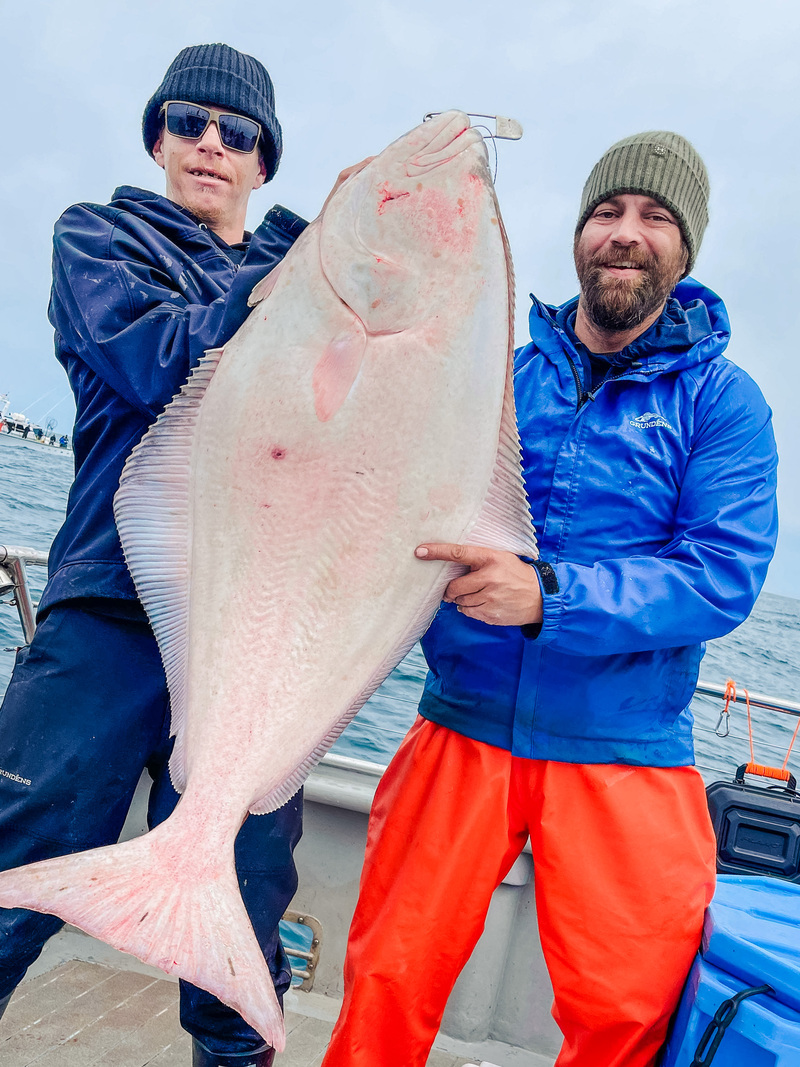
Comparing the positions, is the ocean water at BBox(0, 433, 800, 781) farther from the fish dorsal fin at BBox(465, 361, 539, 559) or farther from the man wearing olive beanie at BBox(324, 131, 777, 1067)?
the fish dorsal fin at BBox(465, 361, 539, 559)

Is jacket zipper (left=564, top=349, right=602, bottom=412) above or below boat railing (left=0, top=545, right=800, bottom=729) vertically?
above

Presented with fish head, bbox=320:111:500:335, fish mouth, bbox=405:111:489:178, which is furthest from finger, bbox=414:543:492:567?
fish mouth, bbox=405:111:489:178

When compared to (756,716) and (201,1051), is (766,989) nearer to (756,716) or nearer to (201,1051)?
(201,1051)

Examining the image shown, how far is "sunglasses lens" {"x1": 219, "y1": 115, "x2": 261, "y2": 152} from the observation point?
6.74ft

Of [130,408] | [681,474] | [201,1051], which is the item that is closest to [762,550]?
[681,474]

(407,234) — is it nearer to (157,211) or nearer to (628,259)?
(157,211)

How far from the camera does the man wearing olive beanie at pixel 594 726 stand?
6.11 ft

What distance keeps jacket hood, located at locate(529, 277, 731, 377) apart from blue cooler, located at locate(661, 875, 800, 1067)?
1.38m

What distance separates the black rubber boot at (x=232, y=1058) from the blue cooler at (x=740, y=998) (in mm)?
960

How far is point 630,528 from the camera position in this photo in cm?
207

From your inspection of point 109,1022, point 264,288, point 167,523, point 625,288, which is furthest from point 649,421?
point 109,1022

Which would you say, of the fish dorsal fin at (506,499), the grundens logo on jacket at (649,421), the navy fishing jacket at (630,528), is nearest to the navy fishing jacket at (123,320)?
the fish dorsal fin at (506,499)

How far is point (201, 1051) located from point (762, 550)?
1815mm

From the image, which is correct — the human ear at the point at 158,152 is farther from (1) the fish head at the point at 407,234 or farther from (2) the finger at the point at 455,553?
(2) the finger at the point at 455,553
